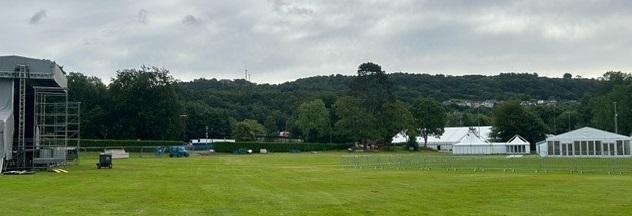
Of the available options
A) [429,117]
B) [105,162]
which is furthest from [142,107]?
[105,162]

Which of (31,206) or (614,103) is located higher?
(614,103)

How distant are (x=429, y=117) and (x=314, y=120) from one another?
78.0 ft

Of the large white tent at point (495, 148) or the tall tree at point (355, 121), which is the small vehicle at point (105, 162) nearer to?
the large white tent at point (495, 148)

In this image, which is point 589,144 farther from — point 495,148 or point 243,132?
point 243,132

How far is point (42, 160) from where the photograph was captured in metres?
52.8

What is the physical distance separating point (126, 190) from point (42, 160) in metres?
26.0

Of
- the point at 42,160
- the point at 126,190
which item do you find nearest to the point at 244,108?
the point at 42,160

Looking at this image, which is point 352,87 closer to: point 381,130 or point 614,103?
point 381,130

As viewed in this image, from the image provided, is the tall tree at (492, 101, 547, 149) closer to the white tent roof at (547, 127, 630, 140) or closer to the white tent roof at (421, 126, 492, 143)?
the white tent roof at (421, 126, 492, 143)

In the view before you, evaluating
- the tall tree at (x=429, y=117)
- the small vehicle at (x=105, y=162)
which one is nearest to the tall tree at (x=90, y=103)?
the tall tree at (x=429, y=117)

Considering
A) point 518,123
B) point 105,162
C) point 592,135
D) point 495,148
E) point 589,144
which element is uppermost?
point 518,123

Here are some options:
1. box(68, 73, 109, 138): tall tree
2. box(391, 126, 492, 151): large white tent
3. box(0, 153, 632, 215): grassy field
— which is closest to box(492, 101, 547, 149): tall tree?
box(391, 126, 492, 151): large white tent

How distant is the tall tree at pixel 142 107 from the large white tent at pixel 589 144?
65.7 metres

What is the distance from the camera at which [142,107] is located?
122375 mm
